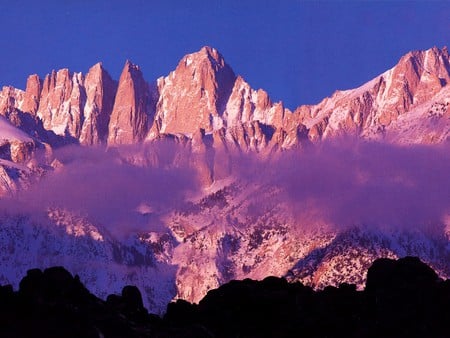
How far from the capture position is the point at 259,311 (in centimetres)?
13600

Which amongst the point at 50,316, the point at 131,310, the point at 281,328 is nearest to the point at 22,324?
the point at 50,316

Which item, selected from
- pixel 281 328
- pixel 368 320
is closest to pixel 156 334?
pixel 281 328

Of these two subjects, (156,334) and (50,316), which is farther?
(156,334)

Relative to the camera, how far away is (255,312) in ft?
446

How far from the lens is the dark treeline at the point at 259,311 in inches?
4323

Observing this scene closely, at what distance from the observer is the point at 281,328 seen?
129375 millimetres

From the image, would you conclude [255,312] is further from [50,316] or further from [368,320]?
[50,316]

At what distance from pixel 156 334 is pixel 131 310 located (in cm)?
2939

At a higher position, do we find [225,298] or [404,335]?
[225,298]

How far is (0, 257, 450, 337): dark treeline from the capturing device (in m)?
110

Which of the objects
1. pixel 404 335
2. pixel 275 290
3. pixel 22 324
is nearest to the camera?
pixel 22 324

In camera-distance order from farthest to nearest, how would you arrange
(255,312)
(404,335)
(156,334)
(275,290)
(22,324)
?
(275,290), (255,312), (156,334), (404,335), (22,324)

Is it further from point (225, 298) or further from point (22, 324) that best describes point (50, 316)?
point (225, 298)

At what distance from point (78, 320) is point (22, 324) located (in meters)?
5.11
